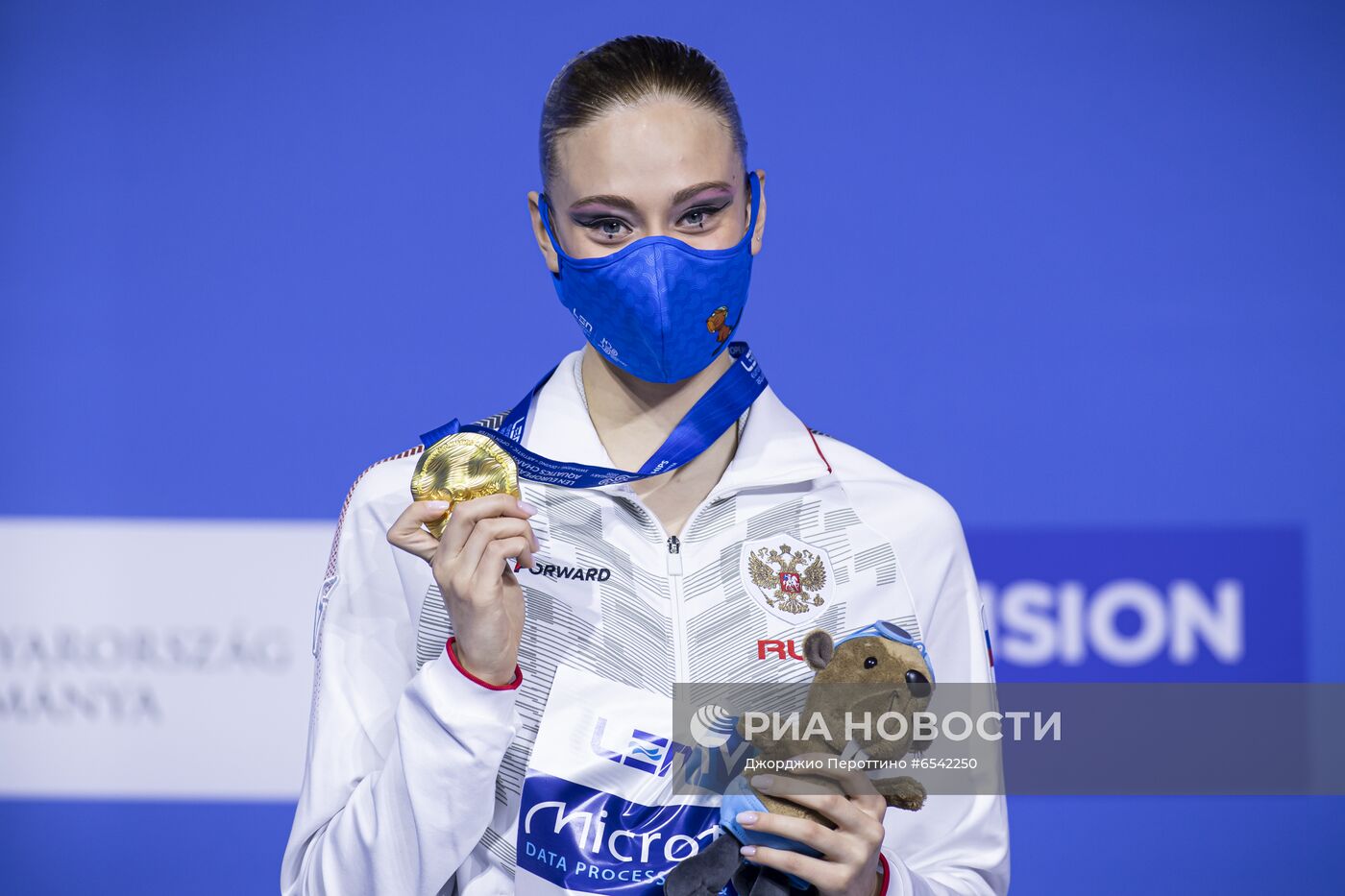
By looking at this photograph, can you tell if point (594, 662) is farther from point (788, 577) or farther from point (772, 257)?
point (772, 257)

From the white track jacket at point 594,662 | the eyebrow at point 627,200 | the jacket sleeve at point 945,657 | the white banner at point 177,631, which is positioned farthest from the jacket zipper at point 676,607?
the white banner at point 177,631

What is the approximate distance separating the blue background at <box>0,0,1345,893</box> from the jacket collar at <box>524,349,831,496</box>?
86 centimetres

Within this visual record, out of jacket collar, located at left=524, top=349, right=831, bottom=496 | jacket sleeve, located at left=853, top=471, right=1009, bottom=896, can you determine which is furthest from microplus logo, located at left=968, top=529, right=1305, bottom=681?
jacket collar, located at left=524, top=349, right=831, bottom=496

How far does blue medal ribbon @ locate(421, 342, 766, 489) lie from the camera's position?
1.46 m

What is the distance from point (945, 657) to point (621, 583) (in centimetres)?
43

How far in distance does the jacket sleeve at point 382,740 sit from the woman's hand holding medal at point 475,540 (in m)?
0.04

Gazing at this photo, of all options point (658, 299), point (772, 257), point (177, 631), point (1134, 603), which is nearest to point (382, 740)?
point (658, 299)

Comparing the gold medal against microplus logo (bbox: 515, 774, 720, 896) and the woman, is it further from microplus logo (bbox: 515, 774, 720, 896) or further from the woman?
microplus logo (bbox: 515, 774, 720, 896)

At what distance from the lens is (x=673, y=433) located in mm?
1505

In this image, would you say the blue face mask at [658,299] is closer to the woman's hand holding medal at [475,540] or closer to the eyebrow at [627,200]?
the eyebrow at [627,200]

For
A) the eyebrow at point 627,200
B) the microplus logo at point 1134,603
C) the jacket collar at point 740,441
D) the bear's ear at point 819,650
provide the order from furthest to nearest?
the microplus logo at point 1134,603, the jacket collar at point 740,441, the eyebrow at point 627,200, the bear's ear at point 819,650

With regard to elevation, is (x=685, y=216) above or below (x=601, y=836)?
above

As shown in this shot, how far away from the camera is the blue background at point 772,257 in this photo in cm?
246

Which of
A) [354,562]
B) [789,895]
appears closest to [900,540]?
[789,895]
